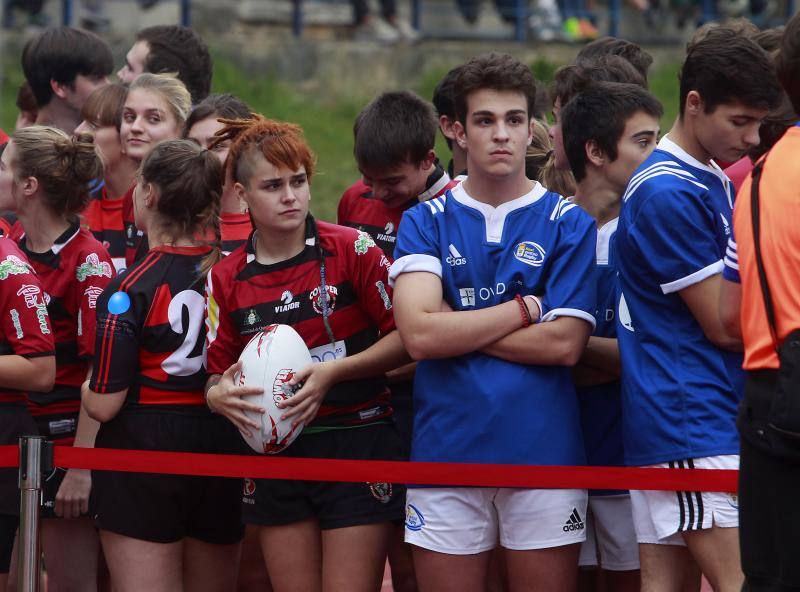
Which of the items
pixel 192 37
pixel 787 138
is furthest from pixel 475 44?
pixel 787 138

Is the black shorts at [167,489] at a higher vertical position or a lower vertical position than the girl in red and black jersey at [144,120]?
lower

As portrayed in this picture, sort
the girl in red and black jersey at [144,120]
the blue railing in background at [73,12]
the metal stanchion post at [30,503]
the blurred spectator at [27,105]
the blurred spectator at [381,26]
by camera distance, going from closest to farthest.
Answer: the metal stanchion post at [30,503] → the girl in red and black jersey at [144,120] → the blurred spectator at [27,105] → the blue railing in background at [73,12] → the blurred spectator at [381,26]

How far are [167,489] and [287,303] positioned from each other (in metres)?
0.83

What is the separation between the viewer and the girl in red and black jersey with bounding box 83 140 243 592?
4684 mm

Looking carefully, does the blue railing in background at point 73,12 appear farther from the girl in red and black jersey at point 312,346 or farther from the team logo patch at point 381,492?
the team logo patch at point 381,492

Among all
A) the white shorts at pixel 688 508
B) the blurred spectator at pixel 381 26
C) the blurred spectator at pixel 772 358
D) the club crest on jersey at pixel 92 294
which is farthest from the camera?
the blurred spectator at pixel 381 26

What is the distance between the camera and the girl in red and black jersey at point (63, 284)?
509 centimetres

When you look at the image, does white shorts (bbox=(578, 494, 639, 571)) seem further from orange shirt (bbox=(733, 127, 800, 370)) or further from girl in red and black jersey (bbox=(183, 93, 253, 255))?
girl in red and black jersey (bbox=(183, 93, 253, 255))

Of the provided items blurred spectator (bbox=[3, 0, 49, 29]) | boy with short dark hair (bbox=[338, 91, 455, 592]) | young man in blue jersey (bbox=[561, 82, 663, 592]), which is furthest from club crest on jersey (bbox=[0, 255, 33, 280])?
blurred spectator (bbox=[3, 0, 49, 29])

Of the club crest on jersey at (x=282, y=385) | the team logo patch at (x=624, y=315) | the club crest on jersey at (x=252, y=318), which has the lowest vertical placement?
the club crest on jersey at (x=282, y=385)

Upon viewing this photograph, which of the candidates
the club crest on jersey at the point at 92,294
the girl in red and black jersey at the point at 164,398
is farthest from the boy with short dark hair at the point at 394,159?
the club crest on jersey at the point at 92,294

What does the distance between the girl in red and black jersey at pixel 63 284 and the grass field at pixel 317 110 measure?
9005mm

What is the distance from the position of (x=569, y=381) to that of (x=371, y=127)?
4.82 ft

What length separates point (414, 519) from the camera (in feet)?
14.3
